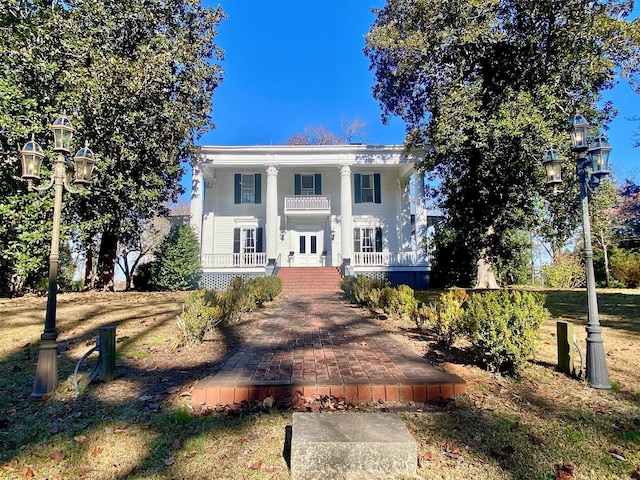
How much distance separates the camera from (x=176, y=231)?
1593 centimetres

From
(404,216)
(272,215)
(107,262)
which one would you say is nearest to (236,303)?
(107,262)

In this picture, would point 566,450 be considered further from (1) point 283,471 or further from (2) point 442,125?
(2) point 442,125

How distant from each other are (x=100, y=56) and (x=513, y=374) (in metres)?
13.4

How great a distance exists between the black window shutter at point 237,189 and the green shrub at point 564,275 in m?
17.6

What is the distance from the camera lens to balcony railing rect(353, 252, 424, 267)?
18312mm

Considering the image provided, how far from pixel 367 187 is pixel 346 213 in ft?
9.63

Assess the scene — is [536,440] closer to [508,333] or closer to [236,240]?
[508,333]

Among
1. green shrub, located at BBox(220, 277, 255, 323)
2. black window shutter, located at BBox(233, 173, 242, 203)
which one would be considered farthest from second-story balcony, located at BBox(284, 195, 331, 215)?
green shrub, located at BBox(220, 277, 255, 323)

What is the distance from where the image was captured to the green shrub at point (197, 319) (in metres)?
5.09

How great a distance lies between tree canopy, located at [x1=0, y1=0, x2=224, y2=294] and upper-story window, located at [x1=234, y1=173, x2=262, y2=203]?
517 centimetres

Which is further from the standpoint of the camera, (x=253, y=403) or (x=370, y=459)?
(x=253, y=403)

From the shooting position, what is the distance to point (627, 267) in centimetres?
1650

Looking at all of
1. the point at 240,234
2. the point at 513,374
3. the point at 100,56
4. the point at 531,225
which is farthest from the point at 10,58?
the point at 531,225

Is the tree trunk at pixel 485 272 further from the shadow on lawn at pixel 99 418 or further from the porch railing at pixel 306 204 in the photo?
the shadow on lawn at pixel 99 418
